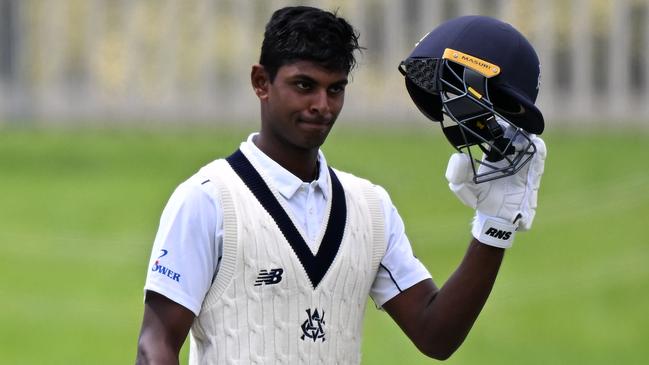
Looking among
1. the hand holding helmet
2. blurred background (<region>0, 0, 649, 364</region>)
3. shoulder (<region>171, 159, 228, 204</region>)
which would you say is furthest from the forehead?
blurred background (<region>0, 0, 649, 364</region>)

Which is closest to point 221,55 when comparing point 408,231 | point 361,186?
point 408,231

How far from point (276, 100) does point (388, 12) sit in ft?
64.7

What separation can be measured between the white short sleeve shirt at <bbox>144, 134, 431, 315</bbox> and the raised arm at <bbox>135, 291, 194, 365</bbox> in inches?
1.1

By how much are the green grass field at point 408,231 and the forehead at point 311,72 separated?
8.90m

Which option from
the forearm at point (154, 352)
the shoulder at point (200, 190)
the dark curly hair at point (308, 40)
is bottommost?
the forearm at point (154, 352)

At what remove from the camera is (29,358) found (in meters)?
14.7

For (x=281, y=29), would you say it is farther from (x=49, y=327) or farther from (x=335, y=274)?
(x=49, y=327)

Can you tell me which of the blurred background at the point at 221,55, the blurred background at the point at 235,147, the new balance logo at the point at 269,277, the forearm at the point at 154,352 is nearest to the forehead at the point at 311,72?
the new balance logo at the point at 269,277

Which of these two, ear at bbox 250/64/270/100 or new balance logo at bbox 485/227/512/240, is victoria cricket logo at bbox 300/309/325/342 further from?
ear at bbox 250/64/270/100

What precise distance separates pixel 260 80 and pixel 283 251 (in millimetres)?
571

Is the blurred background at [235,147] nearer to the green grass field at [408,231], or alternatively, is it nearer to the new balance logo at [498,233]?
the green grass field at [408,231]

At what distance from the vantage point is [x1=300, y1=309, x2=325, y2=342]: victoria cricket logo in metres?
5.16

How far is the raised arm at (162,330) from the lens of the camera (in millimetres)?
4906

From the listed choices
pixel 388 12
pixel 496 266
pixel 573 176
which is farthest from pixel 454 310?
pixel 388 12
